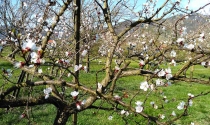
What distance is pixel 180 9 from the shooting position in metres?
3.53

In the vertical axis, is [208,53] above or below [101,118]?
above

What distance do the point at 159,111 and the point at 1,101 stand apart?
6.73m

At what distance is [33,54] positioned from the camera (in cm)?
205

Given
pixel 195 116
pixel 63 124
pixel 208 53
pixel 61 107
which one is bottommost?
pixel 195 116

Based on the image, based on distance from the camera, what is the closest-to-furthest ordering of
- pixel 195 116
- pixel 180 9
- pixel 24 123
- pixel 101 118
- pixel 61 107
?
pixel 61 107 < pixel 180 9 < pixel 24 123 < pixel 101 118 < pixel 195 116

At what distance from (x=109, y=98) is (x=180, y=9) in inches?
72.1

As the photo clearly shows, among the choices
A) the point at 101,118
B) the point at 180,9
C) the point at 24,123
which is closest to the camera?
the point at 180,9

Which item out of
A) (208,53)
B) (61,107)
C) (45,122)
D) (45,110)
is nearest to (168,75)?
(208,53)

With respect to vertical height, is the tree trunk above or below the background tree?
below

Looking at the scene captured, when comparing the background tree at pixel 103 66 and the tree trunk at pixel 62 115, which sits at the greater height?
the background tree at pixel 103 66

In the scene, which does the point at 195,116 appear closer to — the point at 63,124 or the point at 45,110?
the point at 45,110

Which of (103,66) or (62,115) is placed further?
(103,66)

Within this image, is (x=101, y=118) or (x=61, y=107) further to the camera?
(x=101, y=118)

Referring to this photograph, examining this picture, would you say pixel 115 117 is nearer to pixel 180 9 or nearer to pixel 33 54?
pixel 180 9
